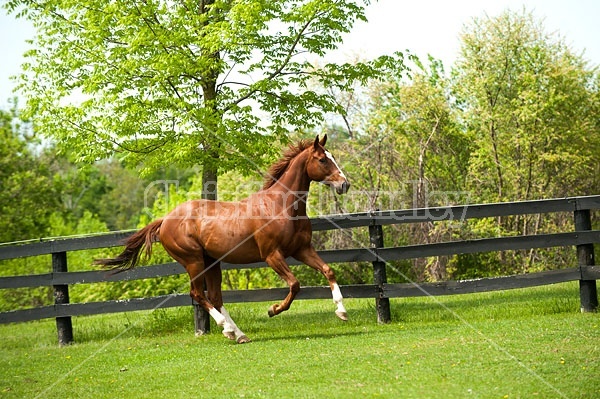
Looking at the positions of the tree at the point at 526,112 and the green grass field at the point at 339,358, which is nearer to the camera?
the green grass field at the point at 339,358

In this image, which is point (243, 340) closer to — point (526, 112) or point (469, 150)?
point (526, 112)

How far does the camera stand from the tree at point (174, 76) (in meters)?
9.91

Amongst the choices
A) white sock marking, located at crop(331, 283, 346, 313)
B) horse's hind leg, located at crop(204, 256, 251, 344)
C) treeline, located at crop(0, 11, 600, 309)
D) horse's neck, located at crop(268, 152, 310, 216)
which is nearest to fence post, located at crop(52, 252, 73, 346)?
horse's hind leg, located at crop(204, 256, 251, 344)

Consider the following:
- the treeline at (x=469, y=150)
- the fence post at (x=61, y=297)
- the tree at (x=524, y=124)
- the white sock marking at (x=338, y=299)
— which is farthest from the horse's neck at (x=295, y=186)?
the tree at (x=524, y=124)

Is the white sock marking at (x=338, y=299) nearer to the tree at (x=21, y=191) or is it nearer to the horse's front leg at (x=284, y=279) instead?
the horse's front leg at (x=284, y=279)

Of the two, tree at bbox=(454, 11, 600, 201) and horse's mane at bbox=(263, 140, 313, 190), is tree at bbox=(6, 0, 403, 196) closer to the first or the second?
horse's mane at bbox=(263, 140, 313, 190)

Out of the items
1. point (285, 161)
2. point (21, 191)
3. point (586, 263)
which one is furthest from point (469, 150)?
point (21, 191)

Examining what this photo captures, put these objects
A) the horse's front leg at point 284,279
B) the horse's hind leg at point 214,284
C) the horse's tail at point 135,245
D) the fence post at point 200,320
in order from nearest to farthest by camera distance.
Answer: the horse's front leg at point 284,279 → the horse's hind leg at point 214,284 → the horse's tail at point 135,245 → the fence post at point 200,320

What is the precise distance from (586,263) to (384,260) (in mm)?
2577

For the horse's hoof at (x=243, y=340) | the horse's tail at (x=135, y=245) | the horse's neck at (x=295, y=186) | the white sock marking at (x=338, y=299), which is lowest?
the horse's hoof at (x=243, y=340)

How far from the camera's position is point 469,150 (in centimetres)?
1823

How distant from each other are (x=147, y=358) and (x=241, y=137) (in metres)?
3.66

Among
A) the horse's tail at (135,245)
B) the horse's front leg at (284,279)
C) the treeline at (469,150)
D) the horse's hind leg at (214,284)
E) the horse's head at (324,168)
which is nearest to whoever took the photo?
the horse's front leg at (284,279)

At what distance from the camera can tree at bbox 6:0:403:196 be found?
9.91 metres
